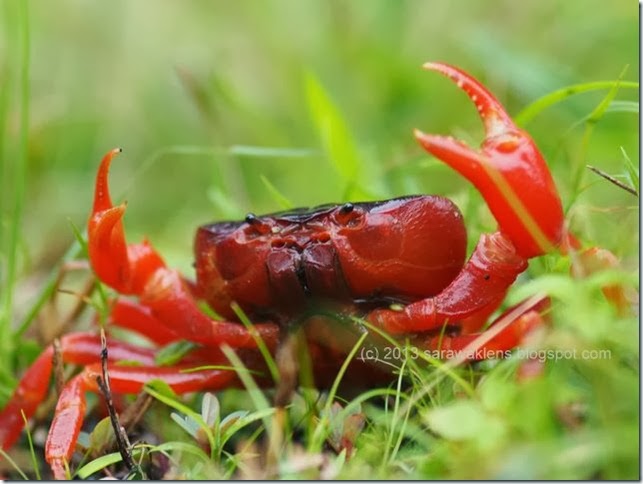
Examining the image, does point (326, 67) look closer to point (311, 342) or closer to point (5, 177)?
point (5, 177)

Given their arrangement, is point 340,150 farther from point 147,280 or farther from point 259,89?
point 259,89

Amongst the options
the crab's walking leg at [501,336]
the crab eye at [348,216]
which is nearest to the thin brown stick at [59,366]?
the crab eye at [348,216]

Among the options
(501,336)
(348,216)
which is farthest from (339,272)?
(501,336)

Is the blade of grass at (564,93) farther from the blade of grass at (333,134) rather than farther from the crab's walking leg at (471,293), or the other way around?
the blade of grass at (333,134)

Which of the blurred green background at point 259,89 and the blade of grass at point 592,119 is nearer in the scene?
the blade of grass at point 592,119

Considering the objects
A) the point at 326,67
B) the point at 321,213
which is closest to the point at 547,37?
the point at 326,67
